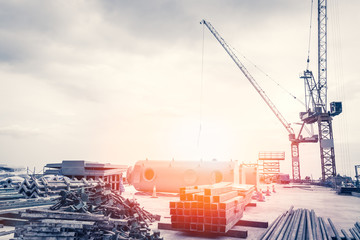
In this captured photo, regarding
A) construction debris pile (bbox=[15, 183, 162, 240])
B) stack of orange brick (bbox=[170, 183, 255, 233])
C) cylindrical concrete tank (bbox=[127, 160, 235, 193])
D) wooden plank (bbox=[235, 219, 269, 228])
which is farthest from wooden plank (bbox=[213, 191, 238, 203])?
cylindrical concrete tank (bbox=[127, 160, 235, 193])

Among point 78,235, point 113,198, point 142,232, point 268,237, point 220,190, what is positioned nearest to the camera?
point 78,235

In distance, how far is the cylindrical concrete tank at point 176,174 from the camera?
947 inches

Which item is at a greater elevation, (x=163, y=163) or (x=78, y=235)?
(x=163, y=163)

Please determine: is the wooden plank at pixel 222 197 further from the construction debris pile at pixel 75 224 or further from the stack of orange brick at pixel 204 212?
the construction debris pile at pixel 75 224

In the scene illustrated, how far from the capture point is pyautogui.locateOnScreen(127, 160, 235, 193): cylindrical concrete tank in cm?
2406

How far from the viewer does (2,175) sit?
23.6 metres

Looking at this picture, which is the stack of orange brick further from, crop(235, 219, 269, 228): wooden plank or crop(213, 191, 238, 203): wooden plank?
crop(235, 219, 269, 228): wooden plank

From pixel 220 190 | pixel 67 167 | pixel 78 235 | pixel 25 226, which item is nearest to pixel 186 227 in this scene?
pixel 220 190

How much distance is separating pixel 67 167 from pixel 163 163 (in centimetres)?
943

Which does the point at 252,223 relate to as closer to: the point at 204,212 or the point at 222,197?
the point at 222,197

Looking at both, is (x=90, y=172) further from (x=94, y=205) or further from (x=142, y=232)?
(x=142, y=232)

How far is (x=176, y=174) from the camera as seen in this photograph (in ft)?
82.4

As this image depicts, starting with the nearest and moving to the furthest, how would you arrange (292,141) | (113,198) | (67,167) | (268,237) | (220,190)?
(268,237) < (113,198) < (220,190) < (67,167) < (292,141)

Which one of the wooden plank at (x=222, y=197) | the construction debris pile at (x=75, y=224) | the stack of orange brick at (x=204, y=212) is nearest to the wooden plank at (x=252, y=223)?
the stack of orange brick at (x=204, y=212)
